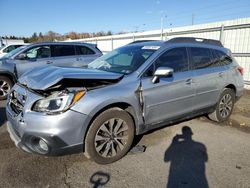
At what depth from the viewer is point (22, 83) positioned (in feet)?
11.5

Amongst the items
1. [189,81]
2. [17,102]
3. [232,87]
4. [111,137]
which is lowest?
[111,137]

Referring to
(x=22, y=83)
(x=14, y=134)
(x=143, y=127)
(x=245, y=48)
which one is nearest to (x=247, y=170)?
(x=143, y=127)

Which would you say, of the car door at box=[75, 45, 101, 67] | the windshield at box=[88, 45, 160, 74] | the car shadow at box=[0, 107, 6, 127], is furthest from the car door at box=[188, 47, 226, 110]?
the car door at box=[75, 45, 101, 67]

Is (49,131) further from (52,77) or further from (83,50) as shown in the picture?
(83,50)

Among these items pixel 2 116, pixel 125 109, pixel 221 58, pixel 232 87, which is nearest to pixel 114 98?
pixel 125 109

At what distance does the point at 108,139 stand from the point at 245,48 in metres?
7.10

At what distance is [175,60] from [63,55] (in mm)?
5121

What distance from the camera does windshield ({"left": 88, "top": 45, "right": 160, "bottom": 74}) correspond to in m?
3.74

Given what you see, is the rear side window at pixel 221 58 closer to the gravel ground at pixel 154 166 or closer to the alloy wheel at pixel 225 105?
the alloy wheel at pixel 225 105

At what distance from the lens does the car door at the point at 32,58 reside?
24.0ft

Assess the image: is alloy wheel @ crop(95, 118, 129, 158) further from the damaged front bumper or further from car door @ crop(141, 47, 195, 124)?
car door @ crop(141, 47, 195, 124)

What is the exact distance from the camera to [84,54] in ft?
27.7

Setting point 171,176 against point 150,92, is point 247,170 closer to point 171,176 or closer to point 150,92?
point 171,176

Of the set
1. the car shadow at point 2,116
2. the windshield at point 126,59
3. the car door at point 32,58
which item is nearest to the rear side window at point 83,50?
the car door at point 32,58
